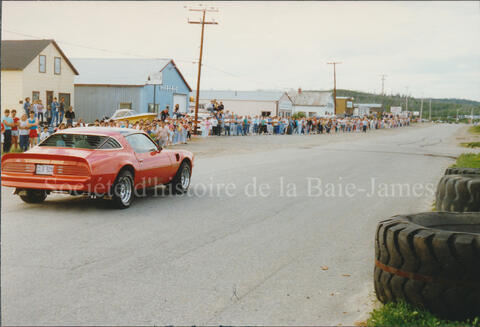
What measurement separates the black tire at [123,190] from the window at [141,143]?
67cm

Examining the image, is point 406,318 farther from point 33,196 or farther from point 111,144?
point 33,196

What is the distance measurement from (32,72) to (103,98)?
43.7 m

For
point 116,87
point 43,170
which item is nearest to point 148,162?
point 43,170

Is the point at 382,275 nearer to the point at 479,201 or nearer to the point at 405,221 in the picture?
the point at 405,221

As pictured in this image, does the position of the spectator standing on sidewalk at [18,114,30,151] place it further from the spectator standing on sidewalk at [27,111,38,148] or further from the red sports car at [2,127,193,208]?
the red sports car at [2,127,193,208]

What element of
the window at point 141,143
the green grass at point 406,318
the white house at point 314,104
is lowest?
the green grass at point 406,318

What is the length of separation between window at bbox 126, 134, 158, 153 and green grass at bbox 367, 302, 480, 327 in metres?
6.34

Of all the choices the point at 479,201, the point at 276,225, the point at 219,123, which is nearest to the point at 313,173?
the point at 276,225

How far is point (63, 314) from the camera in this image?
4.25m

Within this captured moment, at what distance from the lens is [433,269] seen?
428 centimetres

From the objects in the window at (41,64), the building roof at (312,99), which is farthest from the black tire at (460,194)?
the building roof at (312,99)

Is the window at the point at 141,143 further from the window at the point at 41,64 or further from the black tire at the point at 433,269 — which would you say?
the black tire at the point at 433,269

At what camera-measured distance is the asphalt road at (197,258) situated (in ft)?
14.7

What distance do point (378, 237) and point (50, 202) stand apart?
6.38m
